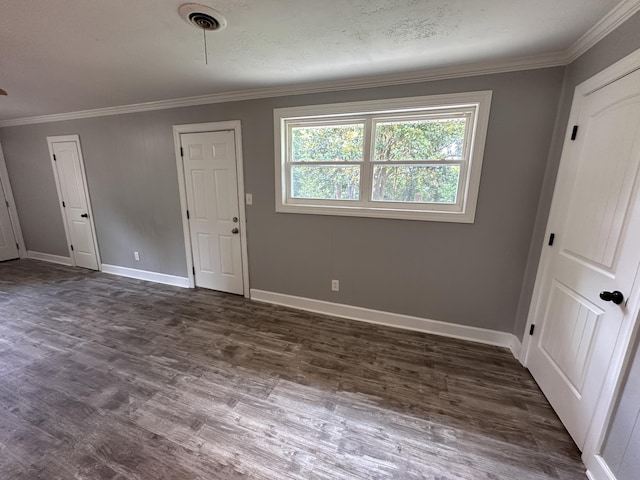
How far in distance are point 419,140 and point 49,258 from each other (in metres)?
6.40

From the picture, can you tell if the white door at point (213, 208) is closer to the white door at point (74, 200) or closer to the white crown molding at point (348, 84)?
the white crown molding at point (348, 84)

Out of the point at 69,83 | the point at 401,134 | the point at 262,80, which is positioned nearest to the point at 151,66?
the point at 262,80

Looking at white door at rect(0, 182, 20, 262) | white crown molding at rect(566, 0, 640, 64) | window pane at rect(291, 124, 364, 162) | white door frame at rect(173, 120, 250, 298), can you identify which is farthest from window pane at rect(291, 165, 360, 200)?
white door at rect(0, 182, 20, 262)

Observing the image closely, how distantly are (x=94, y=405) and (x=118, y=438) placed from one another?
1.32 feet

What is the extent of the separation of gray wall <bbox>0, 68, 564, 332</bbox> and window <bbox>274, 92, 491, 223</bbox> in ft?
0.33

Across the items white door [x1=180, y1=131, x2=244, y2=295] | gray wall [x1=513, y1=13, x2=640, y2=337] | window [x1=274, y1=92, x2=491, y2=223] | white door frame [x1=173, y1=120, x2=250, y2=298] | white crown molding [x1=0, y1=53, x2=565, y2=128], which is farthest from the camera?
white door [x1=180, y1=131, x2=244, y2=295]

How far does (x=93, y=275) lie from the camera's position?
3.95 m

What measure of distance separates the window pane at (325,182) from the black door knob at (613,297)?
1.83 meters

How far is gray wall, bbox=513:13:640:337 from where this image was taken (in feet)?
4.32

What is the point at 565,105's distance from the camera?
1.79 meters

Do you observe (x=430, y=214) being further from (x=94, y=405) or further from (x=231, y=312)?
(x=94, y=405)

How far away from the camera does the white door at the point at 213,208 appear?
300cm

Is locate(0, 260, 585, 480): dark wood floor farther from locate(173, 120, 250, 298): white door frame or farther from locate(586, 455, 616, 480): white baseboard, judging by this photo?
locate(173, 120, 250, 298): white door frame

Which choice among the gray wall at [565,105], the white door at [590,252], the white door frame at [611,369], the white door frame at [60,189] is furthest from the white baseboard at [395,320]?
the white door frame at [60,189]
